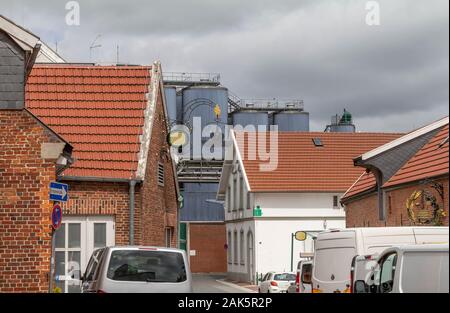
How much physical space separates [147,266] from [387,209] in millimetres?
15080

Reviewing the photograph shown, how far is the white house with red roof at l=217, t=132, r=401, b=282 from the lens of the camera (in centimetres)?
4594

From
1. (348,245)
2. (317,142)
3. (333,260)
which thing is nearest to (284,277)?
(317,142)

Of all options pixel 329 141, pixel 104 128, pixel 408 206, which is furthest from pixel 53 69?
pixel 329 141

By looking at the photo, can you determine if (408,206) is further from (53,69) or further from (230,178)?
(230,178)

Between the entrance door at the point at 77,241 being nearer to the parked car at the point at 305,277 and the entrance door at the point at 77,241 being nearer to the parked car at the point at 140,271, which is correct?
the parked car at the point at 305,277

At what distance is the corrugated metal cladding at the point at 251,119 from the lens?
70.6m

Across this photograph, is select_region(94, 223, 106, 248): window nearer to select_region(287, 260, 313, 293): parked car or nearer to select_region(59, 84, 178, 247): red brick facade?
select_region(59, 84, 178, 247): red brick facade

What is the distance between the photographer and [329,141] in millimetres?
50281

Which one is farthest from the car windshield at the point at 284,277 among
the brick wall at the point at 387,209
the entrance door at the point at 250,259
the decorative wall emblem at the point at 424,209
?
the decorative wall emblem at the point at 424,209

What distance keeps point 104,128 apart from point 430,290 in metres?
17.1

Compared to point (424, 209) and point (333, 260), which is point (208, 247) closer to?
point (424, 209)

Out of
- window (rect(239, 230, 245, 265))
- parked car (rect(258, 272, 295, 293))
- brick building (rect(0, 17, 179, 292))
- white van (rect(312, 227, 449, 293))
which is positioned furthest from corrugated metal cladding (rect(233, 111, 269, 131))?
white van (rect(312, 227, 449, 293))

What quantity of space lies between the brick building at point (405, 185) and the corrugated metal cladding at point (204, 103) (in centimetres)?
3483

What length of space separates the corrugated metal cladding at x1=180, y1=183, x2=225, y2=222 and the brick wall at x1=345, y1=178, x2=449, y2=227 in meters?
29.5
